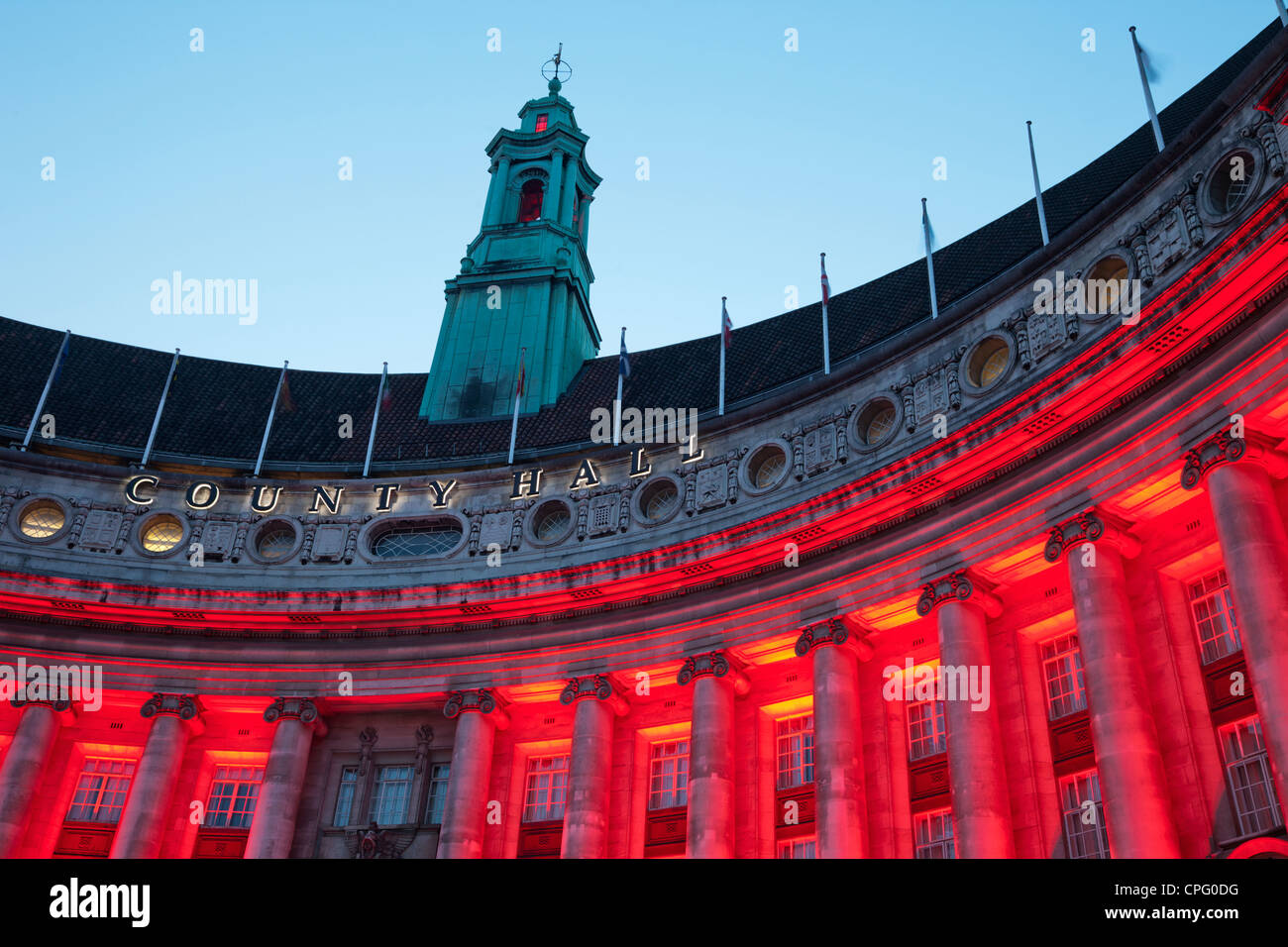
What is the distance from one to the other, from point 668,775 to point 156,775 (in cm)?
1622

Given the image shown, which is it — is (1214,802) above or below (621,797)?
below

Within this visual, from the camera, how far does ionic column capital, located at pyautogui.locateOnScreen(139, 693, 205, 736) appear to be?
Answer: 125 feet

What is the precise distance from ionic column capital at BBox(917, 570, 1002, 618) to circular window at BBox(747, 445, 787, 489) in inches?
305

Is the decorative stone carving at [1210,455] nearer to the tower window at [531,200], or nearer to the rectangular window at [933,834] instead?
the rectangular window at [933,834]

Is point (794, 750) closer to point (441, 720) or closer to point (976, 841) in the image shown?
point (976, 841)

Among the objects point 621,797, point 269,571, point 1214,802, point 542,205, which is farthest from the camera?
point 542,205

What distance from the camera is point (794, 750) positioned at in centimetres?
3444

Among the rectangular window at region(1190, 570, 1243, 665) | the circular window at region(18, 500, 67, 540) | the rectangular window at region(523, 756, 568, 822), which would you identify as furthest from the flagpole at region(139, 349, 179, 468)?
the rectangular window at region(1190, 570, 1243, 665)

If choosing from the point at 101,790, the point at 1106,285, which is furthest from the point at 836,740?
the point at 101,790

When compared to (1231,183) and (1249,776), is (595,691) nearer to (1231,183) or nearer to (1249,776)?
(1249,776)

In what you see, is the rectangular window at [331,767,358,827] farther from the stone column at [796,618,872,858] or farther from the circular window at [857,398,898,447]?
the circular window at [857,398,898,447]
